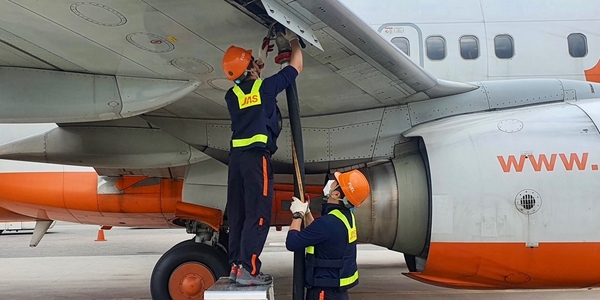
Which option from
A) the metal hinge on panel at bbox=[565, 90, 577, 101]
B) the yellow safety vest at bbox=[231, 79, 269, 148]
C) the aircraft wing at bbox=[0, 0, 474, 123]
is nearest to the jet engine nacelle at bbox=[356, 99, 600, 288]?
the metal hinge on panel at bbox=[565, 90, 577, 101]

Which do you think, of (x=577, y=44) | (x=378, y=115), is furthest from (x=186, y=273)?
(x=577, y=44)

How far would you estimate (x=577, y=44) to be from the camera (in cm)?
591

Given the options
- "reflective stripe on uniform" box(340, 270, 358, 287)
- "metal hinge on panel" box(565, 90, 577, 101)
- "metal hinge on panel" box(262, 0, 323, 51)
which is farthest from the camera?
"metal hinge on panel" box(565, 90, 577, 101)

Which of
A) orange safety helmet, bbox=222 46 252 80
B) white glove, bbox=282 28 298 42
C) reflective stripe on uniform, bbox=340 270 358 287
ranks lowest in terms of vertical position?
reflective stripe on uniform, bbox=340 270 358 287

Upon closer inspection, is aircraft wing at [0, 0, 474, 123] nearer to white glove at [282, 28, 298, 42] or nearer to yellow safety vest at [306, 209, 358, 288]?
white glove at [282, 28, 298, 42]

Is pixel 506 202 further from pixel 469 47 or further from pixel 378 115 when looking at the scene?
pixel 469 47

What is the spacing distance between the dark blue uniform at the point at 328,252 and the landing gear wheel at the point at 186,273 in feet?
7.69

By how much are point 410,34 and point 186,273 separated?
11.6ft

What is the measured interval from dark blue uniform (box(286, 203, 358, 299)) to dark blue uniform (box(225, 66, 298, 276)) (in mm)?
272

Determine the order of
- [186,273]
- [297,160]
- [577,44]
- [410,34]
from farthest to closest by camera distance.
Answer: [410,34] < [577,44] < [186,273] < [297,160]

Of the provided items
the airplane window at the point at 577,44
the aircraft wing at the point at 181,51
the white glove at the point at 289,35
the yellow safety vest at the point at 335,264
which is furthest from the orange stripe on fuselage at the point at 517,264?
the airplane window at the point at 577,44

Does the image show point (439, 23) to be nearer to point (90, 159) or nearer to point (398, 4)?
point (398, 4)

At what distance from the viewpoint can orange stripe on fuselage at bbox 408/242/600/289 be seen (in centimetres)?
424

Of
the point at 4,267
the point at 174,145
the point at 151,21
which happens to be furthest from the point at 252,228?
the point at 4,267
